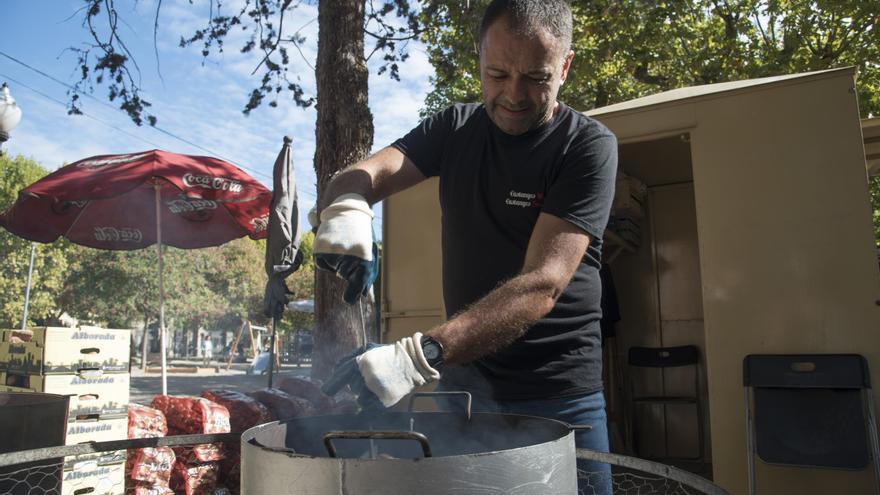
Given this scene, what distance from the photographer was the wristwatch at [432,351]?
104cm

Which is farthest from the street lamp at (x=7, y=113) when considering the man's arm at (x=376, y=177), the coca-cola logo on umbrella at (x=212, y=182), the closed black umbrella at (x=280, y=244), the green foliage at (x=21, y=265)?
the green foliage at (x=21, y=265)

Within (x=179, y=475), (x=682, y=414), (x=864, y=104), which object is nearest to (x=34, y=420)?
(x=179, y=475)

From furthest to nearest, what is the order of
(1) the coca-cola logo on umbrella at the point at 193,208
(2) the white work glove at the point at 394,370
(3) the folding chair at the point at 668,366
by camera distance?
(1) the coca-cola logo on umbrella at the point at 193,208, (3) the folding chair at the point at 668,366, (2) the white work glove at the point at 394,370

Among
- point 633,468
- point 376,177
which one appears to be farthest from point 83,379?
point 633,468

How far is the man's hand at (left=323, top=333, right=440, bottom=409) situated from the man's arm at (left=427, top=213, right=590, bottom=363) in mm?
70

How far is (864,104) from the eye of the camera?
8758mm

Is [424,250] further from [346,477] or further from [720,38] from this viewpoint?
[720,38]

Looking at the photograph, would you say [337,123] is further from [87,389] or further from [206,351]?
[206,351]

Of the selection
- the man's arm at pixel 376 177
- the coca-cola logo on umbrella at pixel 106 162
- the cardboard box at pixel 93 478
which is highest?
the coca-cola logo on umbrella at pixel 106 162

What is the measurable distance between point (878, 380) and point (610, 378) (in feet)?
7.80

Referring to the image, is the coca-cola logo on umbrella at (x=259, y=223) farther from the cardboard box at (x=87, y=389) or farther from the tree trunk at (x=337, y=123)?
the cardboard box at (x=87, y=389)

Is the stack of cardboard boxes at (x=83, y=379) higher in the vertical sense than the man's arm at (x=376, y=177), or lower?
lower

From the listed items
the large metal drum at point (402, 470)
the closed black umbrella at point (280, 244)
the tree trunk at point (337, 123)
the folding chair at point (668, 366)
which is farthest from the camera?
the folding chair at point (668, 366)

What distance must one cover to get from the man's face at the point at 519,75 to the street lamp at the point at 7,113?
19.3 feet
